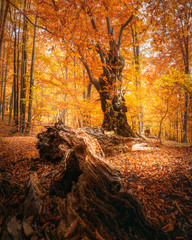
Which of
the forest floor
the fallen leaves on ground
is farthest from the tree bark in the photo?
the fallen leaves on ground

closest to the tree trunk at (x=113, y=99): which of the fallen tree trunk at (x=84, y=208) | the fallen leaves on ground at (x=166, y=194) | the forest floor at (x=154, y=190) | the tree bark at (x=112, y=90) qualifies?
the tree bark at (x=112, y=90)

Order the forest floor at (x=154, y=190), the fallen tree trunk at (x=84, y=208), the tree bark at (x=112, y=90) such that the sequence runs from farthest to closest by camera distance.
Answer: the tree bark at (x=112, y=90) → the forest floor at (x=154, y=190) → the fallen tree trunk at (x=84, y=208)

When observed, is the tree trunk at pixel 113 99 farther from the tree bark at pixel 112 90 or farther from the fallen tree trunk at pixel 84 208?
the fallen tree trunk at pixel 84 208

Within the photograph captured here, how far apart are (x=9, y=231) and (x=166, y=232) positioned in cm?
188

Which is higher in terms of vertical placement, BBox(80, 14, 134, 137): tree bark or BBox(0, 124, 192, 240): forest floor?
BBox(80, 14, 134, 137): tree bark

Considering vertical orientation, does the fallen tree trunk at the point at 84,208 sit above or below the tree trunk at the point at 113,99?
below

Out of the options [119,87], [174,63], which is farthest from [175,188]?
[174,63]

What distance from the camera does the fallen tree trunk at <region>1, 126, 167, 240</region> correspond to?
4.67 ft

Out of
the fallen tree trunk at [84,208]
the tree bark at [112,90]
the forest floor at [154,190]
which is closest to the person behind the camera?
the fallen tree trunk at [84,208]

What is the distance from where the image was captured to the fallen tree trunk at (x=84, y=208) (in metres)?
1.42

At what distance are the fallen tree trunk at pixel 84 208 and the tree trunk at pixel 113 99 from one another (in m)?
4.00

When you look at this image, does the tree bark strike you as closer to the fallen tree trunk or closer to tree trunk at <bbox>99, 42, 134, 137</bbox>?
tree trunk at <bbox>99, 42, 134, 137</bbox>

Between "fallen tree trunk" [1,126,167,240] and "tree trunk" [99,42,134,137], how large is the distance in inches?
157

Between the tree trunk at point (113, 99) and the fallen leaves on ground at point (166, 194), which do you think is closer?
the fallen leaves on ground at point (166, 194)
